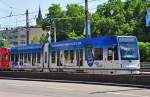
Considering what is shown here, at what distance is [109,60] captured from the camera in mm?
40938

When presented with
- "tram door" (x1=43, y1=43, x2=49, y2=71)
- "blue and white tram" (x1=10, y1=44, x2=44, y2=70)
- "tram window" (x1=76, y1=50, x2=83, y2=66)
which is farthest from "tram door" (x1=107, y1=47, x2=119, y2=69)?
"blue and white tram" (x1=10, y1=44, x2=44, y2=70)

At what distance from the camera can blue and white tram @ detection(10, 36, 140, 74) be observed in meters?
40.2

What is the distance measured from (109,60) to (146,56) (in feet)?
92.7

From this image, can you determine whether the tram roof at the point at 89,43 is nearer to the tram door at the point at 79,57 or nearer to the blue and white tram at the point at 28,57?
the tram door at the point at 79,57

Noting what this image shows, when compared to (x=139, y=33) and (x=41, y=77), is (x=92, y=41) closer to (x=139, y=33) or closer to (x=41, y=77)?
(x=41, y=77)

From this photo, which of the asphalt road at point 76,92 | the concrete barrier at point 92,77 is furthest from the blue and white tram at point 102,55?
the asphalt road at point 76,92

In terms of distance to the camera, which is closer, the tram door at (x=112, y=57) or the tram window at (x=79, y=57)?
the tram door at (x=112, y=57)

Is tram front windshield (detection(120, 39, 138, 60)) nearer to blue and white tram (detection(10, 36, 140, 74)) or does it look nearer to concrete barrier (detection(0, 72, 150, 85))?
blue and white tram (detection(10, 36, 140, 74))

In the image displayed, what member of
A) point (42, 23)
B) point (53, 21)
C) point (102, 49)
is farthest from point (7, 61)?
point (42, 23)

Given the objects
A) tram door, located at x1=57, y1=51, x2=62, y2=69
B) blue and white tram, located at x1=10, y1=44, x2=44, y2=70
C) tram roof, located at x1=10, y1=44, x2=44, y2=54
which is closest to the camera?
tram door, located at x1=57, y1=51, x2=62, y2=69

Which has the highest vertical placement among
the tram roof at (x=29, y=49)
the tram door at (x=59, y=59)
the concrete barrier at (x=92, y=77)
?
the tram roof at (x=29, y=49)

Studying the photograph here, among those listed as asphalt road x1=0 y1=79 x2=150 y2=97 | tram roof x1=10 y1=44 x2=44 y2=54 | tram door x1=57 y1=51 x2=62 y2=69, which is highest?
tram roof x1=10 y1=44 x2=44 y2=54

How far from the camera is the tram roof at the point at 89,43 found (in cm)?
4053

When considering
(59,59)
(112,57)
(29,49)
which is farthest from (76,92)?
(29,49)
